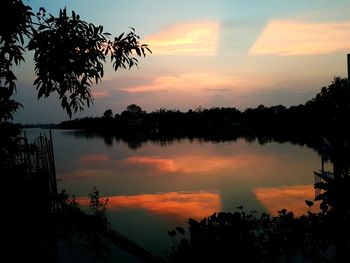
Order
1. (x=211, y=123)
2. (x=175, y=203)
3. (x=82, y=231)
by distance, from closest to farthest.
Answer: (x=82, y=231), (x=175, y=203), (x=211, y=123)

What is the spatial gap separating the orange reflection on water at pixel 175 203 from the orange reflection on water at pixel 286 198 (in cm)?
247

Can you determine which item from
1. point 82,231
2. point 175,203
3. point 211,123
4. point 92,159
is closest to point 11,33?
point 82,231

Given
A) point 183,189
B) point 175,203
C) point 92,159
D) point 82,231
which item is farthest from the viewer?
point 92,159

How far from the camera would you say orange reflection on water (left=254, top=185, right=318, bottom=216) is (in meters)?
18.2

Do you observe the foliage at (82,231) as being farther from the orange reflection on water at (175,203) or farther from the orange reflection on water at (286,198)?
the orange reflection on water at (286,198)

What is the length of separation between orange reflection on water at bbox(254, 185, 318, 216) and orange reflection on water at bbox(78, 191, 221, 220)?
2.47m

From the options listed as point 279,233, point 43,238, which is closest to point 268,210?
point 43,238

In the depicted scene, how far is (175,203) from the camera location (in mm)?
21234

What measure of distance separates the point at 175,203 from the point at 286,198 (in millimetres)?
5954

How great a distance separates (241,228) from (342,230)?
0.84 metres

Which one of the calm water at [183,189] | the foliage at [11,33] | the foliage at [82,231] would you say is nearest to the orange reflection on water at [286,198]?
the calm water at [183,189]

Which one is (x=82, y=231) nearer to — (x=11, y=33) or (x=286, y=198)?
(x=11, y=33)

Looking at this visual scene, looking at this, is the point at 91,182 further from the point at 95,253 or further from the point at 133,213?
the point at 95,253

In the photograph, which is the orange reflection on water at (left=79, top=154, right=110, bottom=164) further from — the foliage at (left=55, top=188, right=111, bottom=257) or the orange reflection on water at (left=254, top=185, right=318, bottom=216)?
the foliage at (left=55, top=188, right=111, bottom=257)
